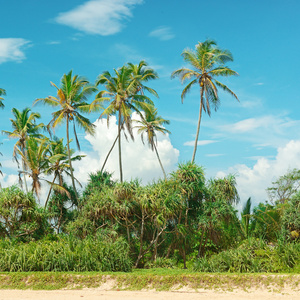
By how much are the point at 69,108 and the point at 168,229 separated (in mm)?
12163

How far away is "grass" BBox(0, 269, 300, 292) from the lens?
12523mm

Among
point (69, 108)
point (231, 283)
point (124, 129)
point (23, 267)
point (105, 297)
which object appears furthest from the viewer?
point (124, 129)

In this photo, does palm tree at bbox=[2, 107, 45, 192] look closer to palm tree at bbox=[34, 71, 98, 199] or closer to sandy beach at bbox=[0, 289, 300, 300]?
palm tree at bbox=[34, 71, 98, 199]

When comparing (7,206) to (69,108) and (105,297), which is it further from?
(105,297)

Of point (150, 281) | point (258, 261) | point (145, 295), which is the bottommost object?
point (145, 295)

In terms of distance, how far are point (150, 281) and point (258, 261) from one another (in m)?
4.61

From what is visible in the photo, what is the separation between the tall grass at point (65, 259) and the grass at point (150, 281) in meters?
1.21

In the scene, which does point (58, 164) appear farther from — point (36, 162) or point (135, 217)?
point (135, 217)

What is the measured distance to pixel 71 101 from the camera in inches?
1172

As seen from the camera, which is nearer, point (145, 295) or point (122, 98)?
point (145, 295)

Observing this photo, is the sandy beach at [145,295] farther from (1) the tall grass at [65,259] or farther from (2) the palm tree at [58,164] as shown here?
(2) the palm tree at [58,164]

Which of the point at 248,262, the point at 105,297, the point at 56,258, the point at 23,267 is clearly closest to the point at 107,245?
the point at 56,258

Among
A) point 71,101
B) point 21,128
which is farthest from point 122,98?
point 21,128

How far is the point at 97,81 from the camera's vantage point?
1201 inches
